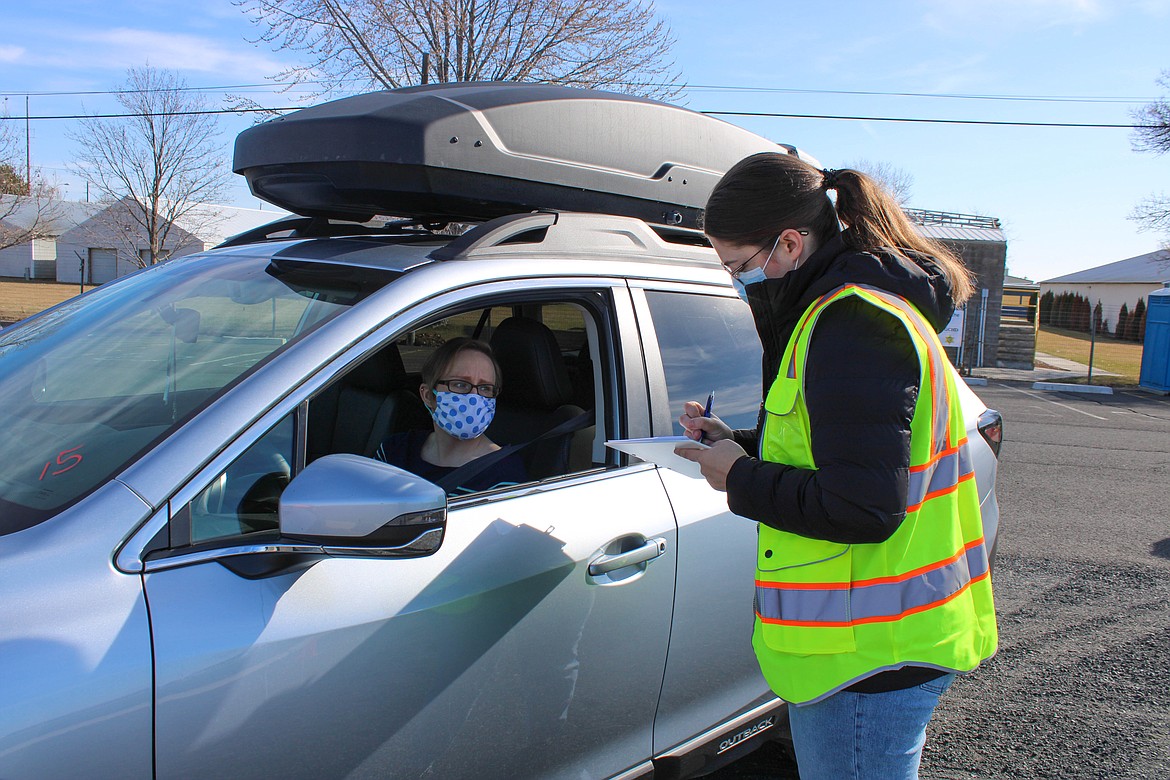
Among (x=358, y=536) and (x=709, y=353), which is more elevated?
(x=709, y=353)

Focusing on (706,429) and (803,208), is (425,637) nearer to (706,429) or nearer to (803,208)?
(706,429)

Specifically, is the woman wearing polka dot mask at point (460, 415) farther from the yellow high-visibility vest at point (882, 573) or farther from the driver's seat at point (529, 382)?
the yellow high-visibility vest at point (882, 573)

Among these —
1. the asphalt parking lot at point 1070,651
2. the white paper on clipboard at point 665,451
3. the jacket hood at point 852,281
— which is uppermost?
the jacket hood at point 852,281

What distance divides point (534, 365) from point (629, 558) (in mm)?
943

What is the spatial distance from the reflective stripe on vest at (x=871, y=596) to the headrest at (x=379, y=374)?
1.93 metres

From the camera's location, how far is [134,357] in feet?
7.20


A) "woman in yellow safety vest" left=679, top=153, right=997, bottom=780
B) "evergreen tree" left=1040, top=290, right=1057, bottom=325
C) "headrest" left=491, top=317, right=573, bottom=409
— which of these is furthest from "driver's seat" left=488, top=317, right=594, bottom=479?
"evergreen tree" left=1040, top=290, right=1057, bottom=325

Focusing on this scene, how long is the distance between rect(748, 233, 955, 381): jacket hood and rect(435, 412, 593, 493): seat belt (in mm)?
963

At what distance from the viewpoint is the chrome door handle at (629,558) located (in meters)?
2.06

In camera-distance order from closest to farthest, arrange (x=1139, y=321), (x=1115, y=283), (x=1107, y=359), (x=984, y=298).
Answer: (x=984, y=298) < (x=1107, y=359) < (x=1139, y=321) < (x=1115, y=283)

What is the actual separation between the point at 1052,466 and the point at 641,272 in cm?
844

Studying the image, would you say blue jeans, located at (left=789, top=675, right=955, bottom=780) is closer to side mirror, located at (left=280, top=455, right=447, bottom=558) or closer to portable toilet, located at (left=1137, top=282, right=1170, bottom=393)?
side mirror, located at (left=280, top=455, right=447, bottom=558)

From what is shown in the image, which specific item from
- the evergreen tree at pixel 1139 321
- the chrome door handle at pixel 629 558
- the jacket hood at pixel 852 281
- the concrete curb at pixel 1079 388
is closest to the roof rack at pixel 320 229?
the chrome door handle at pixel 629 558

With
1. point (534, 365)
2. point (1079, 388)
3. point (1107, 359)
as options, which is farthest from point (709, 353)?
point (1107, 359)
